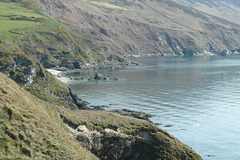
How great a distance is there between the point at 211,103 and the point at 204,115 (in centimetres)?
1330

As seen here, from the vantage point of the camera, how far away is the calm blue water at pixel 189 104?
48.2 meters

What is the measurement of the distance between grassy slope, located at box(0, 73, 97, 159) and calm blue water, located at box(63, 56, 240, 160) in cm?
2721

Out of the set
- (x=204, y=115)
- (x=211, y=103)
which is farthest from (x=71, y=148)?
(x=211, y=103)

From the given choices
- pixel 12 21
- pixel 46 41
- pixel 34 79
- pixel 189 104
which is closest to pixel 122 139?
pixel 34 79

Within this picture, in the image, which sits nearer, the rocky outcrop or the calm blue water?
the rocky outcrop

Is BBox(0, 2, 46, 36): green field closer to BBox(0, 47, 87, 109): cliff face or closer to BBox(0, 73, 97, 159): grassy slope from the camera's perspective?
BBox(0, 47, 87, 109): cliff face

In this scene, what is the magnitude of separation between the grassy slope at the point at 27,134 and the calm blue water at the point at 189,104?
27.2m

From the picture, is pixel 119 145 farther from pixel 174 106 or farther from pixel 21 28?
pixel 21 28

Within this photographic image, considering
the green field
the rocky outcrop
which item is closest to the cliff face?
the rocky outcrop

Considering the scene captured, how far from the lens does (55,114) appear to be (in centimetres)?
2667

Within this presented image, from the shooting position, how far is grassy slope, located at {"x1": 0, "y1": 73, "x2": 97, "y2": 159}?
59.0 ft

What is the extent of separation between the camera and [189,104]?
7481cm

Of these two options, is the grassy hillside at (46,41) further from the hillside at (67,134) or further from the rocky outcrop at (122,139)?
the hillside at (67,134)

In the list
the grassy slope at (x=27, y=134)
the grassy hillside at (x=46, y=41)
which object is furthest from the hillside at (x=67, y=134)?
the grassy hillside at (x=46, y=41)
